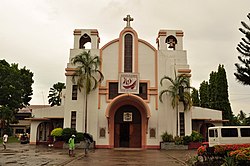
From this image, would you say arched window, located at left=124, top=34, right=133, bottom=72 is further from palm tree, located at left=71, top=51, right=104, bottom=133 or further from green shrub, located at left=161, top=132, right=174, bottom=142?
green shrub, located at left=161, top=132, right=174, bottom=142

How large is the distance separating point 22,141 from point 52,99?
82.4ft

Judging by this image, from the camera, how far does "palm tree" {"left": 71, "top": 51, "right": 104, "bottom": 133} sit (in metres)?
28.2

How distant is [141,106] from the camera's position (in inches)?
1110

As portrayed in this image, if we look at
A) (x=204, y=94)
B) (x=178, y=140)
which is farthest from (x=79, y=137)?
(x=204, y=94)

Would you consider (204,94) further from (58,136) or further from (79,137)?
(58,136)

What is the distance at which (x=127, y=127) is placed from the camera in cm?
2919

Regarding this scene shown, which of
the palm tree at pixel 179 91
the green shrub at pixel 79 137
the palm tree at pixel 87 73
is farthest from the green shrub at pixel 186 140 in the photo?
the green shrub at pixel 79 137

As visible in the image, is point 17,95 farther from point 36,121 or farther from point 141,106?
point 141,106

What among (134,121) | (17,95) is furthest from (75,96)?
(17,95)

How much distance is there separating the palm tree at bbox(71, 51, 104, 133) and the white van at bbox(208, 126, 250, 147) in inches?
514

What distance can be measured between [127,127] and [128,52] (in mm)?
7384

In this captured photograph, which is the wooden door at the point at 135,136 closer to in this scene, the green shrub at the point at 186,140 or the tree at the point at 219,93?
the green shrub at the point at 186,140

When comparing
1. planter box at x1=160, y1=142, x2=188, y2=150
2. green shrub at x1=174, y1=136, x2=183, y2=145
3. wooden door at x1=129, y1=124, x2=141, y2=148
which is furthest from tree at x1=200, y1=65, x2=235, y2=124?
wooden door at x1=129, y1=124, x2=141, y2=148

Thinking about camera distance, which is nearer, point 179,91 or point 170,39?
point 179,91
